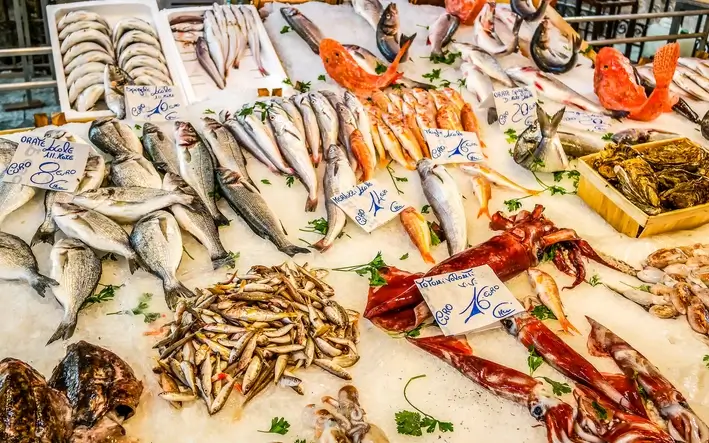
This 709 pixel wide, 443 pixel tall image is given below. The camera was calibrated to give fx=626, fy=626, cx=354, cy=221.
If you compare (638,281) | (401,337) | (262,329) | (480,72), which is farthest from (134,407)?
(480,72)

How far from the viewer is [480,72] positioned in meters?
4.12

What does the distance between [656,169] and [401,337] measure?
5.46 feet

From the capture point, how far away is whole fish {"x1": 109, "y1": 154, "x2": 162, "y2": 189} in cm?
294

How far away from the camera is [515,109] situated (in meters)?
3.82

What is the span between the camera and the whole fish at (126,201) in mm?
2775

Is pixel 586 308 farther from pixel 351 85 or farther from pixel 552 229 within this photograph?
pixel 351 85

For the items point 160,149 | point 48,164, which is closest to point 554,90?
point 160,149

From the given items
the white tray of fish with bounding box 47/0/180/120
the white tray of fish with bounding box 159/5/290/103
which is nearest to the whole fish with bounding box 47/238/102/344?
the white tray of fish with bounding box 47/0/180/120

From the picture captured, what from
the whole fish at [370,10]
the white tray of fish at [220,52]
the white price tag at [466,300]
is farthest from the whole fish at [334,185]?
the whole fish at [370,10]

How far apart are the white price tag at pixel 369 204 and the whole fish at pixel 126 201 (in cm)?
72

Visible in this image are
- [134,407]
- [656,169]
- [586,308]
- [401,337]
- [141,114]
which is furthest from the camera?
[141,114]

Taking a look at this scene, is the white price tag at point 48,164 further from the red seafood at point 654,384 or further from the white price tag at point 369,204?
the red seafood at point 654,384

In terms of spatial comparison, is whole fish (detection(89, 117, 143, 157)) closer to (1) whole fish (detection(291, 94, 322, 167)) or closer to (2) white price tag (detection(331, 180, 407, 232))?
(1) whole fish (detection(291, 94, 322, 167))

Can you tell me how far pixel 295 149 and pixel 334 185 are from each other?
334 millimetres
